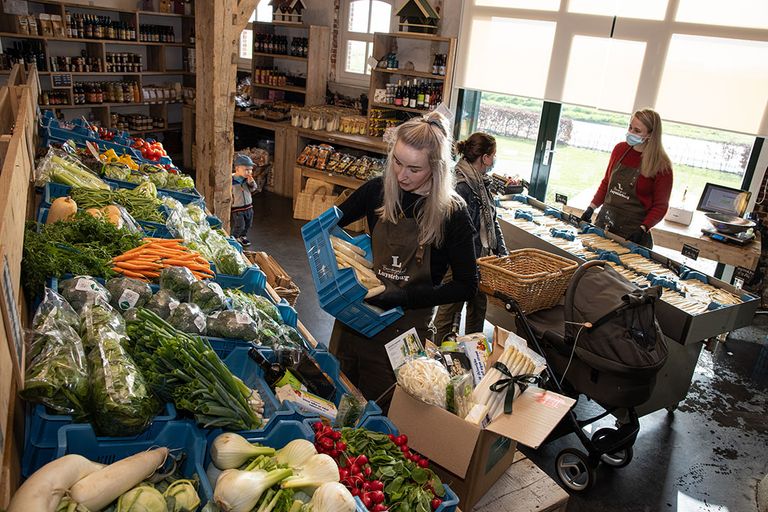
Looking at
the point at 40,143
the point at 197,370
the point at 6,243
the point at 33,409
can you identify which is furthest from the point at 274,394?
the point at 40,143

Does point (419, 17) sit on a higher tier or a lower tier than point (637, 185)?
higher

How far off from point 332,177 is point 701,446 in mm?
5514

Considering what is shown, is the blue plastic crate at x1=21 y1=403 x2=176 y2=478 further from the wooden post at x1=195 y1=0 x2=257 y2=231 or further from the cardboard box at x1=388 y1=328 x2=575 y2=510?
the wooden post at x1=195 y1=0 x2=257 y2=231

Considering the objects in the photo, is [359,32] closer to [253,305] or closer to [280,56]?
[280,56]

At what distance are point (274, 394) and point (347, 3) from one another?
8.06 metres

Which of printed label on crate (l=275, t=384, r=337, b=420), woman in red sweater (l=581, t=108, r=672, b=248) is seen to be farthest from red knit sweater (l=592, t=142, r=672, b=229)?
printed label on crate (l=275, t=384, r=337, b=420)

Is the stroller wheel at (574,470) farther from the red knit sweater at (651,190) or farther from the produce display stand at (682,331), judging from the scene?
the red knit sweater at (651,190)

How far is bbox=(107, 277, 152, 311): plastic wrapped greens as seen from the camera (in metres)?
2.15

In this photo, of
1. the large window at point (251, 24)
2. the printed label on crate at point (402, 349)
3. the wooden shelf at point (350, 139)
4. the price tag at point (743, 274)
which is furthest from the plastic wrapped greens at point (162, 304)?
the large window at point (251, 24)

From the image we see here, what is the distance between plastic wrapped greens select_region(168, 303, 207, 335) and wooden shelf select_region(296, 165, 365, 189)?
18.4ft

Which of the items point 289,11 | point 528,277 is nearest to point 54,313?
point 528,277

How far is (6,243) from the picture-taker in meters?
1.57

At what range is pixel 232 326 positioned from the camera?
211cm

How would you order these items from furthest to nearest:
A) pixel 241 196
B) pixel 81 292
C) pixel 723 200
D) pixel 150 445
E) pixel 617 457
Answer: pixel 241 196, pixel 723 200, pixel 617 457, pixel 81 292, pixel 150 445
